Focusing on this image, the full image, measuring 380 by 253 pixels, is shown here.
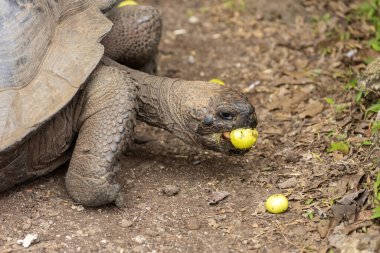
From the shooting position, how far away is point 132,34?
6.27 metres

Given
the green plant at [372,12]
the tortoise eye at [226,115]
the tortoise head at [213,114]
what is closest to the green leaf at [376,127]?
the tortoise head at [213,114]

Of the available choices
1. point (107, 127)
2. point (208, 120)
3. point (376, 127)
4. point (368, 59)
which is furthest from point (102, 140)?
point (368, 59)

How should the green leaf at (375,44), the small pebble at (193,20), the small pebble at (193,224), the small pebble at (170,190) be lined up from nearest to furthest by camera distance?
1. the small pebble at (193,224)
2. the small pebble at (170,190)
3. the green leaf at (375,44)
4. the small pebble at (193,20)

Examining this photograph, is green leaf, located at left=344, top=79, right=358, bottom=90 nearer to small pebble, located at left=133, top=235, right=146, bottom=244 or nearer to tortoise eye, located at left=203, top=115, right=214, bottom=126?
tortoise eye, located at left=203, top=115, right=214, bottom=126

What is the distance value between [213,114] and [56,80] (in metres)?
1.30

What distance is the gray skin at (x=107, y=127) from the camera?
5043 mm

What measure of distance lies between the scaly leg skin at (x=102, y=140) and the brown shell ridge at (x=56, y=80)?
285 millimetres

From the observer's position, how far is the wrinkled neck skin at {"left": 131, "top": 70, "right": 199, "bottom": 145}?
543 cm

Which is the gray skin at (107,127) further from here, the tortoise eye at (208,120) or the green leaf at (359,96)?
the green leaf at (359,96)

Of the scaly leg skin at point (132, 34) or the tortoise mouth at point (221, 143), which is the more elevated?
the scaly leg skin at point (132, 34)

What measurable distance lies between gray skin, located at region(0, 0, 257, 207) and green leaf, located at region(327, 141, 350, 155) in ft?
3.10

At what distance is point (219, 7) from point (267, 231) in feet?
15.6

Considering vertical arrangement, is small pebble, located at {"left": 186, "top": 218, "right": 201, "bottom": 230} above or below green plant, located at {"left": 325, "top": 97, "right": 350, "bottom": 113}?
above

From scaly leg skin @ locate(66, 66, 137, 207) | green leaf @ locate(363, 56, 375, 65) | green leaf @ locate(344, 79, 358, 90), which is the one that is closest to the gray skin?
scaly leg skin @ locate(66, 66, 137, 207)
